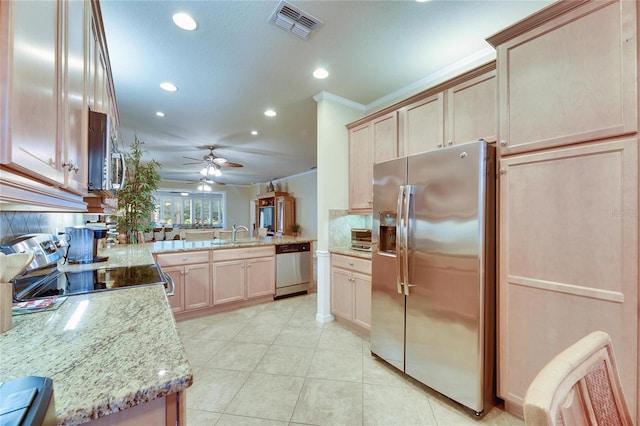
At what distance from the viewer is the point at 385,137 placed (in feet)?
8.80

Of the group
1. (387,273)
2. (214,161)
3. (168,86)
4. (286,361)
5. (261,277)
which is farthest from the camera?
(214,161)

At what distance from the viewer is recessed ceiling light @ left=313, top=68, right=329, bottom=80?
248 cm

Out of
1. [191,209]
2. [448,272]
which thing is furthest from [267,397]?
[191,209]

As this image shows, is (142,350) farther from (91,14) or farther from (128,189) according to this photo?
(128,189)

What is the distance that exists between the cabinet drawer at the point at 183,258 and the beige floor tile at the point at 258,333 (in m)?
1.00

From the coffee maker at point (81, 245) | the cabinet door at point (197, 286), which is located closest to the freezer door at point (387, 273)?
the cabinet door at point (197, 286)

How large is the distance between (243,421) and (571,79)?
2642 mm

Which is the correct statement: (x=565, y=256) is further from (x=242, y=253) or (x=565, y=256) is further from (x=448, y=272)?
(x=242, y=253)

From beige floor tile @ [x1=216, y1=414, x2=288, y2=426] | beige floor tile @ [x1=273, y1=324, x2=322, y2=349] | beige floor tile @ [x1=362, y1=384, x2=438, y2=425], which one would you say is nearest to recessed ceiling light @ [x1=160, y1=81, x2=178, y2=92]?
beige floor tile @ [x1=273, y1=324, x2=322, y2=349]

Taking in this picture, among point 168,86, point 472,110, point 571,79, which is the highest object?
point 168,86

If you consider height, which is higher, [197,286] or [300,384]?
[197,286]

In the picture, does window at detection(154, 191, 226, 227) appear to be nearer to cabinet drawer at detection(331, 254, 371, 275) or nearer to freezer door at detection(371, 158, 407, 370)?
cabinet drawer at detection(331, 254, 371, 275)

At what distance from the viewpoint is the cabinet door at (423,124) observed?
222 cm

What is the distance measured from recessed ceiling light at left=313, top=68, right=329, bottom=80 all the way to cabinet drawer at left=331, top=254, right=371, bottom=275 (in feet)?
6.09
